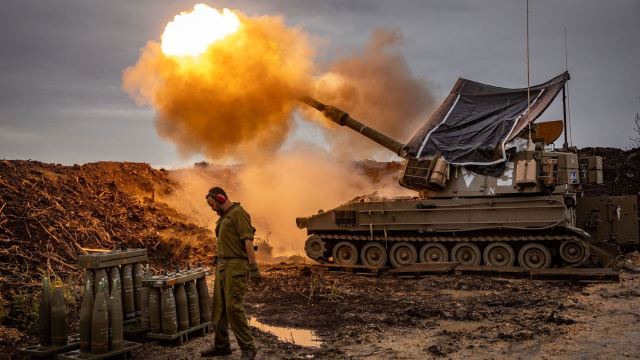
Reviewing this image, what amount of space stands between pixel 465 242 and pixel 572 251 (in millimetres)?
2524

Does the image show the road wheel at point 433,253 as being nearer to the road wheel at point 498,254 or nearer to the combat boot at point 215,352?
the road wheel at point 498,254

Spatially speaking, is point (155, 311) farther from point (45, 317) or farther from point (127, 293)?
point (45, 317)

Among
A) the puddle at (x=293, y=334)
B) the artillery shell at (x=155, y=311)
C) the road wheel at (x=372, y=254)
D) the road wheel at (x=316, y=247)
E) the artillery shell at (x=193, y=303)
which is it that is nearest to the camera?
the artillery shell at (x=155, y=311)

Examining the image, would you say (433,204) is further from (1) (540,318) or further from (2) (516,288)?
(1) (540,318)

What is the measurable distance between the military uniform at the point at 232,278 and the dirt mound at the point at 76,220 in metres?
4.14

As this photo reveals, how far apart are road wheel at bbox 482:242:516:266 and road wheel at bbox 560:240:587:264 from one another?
3.78ft

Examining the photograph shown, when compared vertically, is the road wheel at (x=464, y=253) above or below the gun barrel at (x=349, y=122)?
below

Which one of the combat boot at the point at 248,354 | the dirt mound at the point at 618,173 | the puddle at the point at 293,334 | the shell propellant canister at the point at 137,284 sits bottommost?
the puddle at the point at 293,334

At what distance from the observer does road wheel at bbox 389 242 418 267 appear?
15.2m

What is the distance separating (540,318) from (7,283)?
9144mm

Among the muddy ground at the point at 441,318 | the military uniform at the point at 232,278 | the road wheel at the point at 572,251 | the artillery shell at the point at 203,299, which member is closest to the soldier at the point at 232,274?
the military uniform at the point at 232,278

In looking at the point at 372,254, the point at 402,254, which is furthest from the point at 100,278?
the point at 402,254

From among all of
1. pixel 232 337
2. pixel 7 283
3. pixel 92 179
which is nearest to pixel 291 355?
pixel 232 337

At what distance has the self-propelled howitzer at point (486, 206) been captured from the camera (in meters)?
14.1
